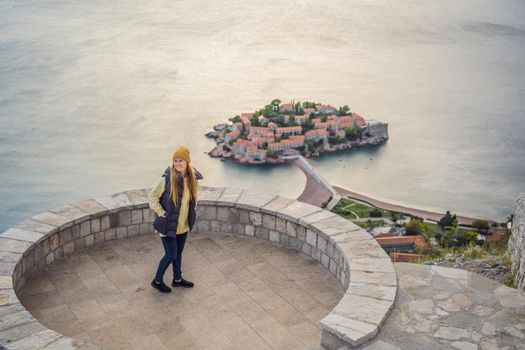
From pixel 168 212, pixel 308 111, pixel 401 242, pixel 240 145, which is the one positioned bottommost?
pixel 401 242

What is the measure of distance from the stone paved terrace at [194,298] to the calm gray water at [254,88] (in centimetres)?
3866

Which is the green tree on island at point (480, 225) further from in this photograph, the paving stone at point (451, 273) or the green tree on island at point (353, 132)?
the paving stone at point (451, 273)

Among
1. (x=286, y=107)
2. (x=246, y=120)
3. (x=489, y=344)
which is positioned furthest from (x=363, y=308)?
(x=286, y=107)

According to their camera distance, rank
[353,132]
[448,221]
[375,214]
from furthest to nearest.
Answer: [353,132]
[375,214]
[448,221]

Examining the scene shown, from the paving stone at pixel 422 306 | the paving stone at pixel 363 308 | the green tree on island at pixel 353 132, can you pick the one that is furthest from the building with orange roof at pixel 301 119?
the paving stone at pixel 363 308

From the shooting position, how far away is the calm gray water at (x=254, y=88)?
161 ft

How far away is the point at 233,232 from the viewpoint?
658 centimetres

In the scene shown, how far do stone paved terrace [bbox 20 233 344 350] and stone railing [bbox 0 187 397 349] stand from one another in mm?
128

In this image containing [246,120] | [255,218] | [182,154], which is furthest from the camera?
[246,120]

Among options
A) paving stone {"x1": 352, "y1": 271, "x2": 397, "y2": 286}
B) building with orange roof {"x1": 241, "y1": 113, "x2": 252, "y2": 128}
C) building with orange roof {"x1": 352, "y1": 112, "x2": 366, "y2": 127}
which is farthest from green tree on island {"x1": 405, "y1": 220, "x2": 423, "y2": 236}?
paving stone {"x1": 352, "y1": 271, "x2": 397, "y2": 286}

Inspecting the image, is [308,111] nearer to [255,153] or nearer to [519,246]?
[255,153]

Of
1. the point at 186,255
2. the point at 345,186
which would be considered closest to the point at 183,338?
the point at 186,255

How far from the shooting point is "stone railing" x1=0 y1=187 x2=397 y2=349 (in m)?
4.50

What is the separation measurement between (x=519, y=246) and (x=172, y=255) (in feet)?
11.6
